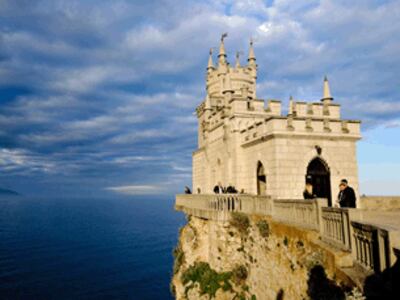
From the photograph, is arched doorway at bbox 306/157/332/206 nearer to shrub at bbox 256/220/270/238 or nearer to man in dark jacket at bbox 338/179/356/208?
shrub at bbox 256/220/270/238

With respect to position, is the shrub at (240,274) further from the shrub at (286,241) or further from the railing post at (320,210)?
the railing post at (320,210)

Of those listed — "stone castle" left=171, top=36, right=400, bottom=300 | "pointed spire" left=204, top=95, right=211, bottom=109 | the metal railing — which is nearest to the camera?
"stone castle" left=171, top=36, right=400, bottom=300

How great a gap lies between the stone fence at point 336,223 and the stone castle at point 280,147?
7.92 feet

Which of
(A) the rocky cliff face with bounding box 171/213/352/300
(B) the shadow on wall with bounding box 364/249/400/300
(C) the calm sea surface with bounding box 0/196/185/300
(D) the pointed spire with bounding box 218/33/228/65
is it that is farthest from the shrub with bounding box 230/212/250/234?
(C) the calm sea surface with bounding box 0/196/185/300

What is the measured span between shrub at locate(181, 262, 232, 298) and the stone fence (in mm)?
3299

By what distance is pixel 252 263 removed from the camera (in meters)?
14.6

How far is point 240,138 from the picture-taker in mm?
21000

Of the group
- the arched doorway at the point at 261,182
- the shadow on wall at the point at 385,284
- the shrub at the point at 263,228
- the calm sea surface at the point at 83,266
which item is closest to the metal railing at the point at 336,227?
the shadow on wall at the point at 385,284

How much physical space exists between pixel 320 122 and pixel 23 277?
150ft

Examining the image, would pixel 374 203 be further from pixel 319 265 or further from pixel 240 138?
pixel 319 265

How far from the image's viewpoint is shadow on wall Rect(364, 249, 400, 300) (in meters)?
5.88

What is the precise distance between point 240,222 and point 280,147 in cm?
442

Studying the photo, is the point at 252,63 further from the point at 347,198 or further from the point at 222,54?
the point at 347,198

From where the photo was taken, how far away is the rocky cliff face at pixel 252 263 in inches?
338
